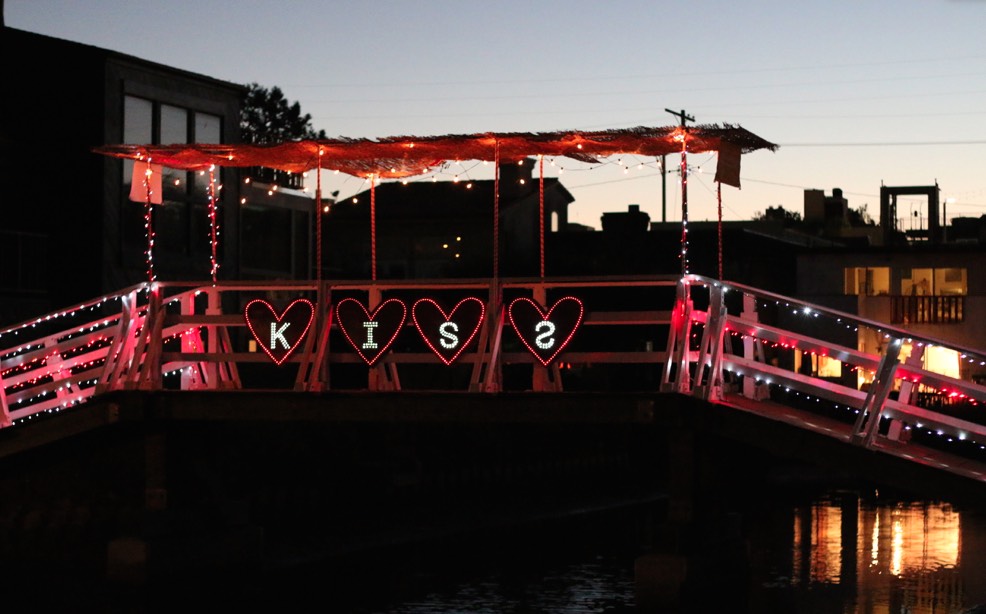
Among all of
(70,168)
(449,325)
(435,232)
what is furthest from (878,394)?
(435,232)

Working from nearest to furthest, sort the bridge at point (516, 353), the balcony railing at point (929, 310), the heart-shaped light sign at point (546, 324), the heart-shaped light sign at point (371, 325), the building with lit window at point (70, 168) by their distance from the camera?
the bridge at point (516, 353) < the heart-shaped light sign at point (546, 324) < the heart-shaped light sign at point (371, 325) < the building with lit window at point (70, 168) < the balcony railing at point (929, 310)

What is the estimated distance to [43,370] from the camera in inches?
871

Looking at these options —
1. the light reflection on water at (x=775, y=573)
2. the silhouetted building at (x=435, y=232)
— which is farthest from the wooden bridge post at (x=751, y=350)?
the silhouetted building at (x=435, y=232)

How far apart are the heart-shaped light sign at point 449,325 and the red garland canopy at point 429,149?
2.03 meters

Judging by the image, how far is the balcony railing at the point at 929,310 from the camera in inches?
2452

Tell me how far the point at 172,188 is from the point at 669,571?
616 inches

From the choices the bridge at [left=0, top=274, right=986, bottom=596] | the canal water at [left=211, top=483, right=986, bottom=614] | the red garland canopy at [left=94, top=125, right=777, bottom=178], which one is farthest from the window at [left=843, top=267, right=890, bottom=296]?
the red garland canopy at [left=94, top=125, right=777, bottom=178]

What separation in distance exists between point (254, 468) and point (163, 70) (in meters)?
7.79

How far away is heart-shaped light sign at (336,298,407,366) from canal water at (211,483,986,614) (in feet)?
13.1

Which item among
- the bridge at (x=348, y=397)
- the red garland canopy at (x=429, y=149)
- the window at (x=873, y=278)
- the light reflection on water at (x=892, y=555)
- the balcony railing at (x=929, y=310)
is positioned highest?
the red garland canopy at (x=429, y=149)

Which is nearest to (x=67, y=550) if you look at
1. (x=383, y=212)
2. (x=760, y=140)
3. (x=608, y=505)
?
(x=760, y=140)

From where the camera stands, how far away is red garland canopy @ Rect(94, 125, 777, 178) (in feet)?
63.3

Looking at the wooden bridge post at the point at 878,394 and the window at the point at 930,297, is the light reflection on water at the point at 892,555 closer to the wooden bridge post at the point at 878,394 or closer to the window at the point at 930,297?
the wooden bridge post at the point at 878,394

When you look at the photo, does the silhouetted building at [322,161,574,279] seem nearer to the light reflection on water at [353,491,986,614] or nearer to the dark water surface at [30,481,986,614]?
the light reflection on water at [353,491,986,614]
